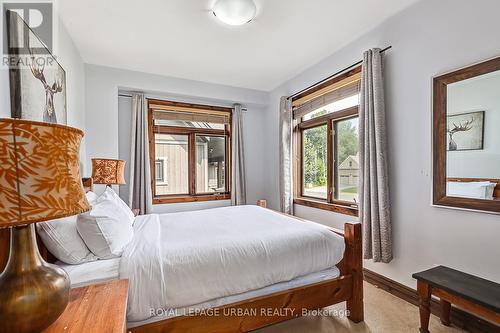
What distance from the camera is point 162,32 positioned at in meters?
2.40

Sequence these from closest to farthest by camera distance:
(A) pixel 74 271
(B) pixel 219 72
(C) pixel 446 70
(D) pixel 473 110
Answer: (A) pixel 74 271
(D) pixel 473 110
(C) pixel 446 70
(B) pixel 219 72

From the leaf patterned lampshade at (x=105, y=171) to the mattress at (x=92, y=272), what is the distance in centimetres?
128

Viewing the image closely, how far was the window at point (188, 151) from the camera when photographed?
12.3ft

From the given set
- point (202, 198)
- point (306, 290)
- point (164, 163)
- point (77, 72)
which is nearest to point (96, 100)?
point (77, 72)

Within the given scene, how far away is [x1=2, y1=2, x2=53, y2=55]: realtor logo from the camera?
4.30 ft

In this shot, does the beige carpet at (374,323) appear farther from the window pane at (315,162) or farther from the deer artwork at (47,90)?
the deer artwork at (47,90)

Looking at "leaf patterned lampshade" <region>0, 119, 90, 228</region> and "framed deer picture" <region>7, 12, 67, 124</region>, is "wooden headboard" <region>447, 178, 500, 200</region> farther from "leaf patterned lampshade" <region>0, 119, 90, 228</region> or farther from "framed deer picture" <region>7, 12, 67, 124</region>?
"framed deer picture" <region>7, 12, 67, 124</region>

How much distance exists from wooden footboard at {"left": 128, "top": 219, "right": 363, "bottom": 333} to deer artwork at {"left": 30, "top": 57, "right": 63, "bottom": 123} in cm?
165

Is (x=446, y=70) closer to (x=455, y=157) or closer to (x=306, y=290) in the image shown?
(x=455, y=157)

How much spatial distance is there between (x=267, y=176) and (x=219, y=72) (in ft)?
6.53

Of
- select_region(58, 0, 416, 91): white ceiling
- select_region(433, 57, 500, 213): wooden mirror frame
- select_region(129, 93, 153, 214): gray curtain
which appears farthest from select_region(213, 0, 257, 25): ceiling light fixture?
select_region(129, 93, 153, 214): gray curtain

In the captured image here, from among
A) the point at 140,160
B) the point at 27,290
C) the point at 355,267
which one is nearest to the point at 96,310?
the point at 27,290

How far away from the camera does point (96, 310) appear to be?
95cm

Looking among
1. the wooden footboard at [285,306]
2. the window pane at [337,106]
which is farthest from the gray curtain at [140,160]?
the window pane at [337,106]
